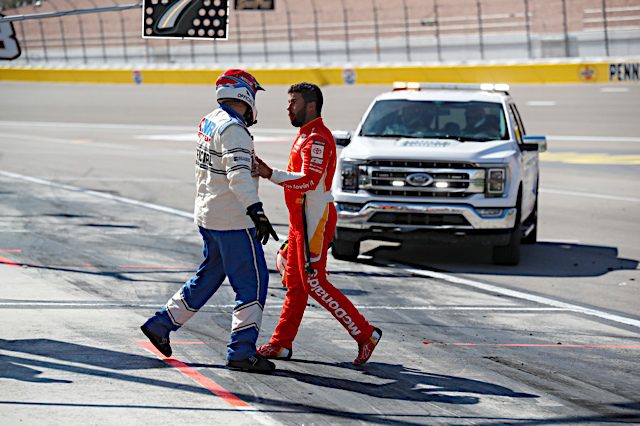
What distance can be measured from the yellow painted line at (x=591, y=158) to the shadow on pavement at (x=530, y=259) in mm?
11332

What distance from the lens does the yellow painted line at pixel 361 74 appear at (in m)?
37.4

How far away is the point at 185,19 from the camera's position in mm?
14789

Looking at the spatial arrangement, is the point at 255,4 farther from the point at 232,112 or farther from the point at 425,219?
the point at 232,112

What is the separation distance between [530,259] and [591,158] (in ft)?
44.3

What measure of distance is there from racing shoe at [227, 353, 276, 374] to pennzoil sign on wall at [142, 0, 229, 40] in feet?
24.8

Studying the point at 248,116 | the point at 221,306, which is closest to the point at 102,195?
the point at 221,306

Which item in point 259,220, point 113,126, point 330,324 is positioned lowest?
A: point 113,126

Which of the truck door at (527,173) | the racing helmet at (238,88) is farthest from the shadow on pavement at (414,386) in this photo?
the truck door at (527,173)

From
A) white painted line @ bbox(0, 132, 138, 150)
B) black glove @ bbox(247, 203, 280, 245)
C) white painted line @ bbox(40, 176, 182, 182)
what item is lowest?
white painted line @ bbox(0, 132, 138, 150)

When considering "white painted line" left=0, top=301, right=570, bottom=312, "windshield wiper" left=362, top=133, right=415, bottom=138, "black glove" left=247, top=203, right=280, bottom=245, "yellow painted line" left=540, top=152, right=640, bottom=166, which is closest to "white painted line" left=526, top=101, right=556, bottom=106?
"yellow painted line" left=540, top=152, right=640, bottom=166

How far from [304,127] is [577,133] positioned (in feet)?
83.2

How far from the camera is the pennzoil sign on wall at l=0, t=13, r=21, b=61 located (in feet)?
44.5

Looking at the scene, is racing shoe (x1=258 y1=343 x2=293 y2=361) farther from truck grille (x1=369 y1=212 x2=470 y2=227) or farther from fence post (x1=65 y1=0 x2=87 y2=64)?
fence post (x1=65 y1=0 x2=87 y2=64)

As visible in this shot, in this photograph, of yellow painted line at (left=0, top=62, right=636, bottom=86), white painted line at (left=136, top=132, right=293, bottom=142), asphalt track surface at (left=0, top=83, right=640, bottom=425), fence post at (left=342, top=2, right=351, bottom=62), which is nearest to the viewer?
asphalt track surface at (left=0, top=83, right=640, bottom=425)
